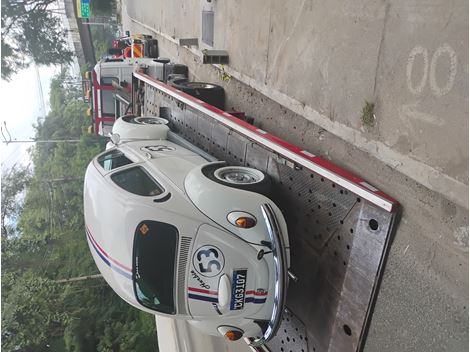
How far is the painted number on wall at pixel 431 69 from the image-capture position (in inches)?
78.9

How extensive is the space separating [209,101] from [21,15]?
12546mm

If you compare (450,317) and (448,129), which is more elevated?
(448,129)

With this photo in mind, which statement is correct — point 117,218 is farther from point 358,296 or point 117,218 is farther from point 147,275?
point 358,296

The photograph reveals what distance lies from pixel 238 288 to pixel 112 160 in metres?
1.78

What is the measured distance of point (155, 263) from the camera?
2717mm

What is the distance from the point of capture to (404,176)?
2.34 meters

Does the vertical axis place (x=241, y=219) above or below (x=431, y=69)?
below

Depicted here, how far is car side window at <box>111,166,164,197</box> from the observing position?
2.97m

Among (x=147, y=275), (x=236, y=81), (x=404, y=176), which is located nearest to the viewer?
(x=404, y=176)

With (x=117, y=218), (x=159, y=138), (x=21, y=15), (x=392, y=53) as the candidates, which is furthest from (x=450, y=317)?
(x=21, y=15)

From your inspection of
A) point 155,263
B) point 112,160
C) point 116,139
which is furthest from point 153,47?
point 155,263

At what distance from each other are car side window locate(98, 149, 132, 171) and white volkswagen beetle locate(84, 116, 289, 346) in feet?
1.60

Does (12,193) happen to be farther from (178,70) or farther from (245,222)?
A: (245,222)

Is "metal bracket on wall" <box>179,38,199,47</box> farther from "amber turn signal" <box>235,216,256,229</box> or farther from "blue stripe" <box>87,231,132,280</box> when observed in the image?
"amber turn signal" <box>235,216,256,229</box>
